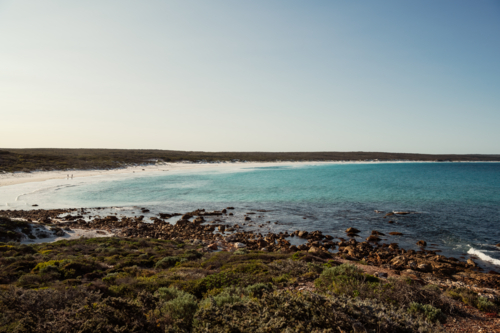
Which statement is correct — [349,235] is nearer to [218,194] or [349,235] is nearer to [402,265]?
[402,265]

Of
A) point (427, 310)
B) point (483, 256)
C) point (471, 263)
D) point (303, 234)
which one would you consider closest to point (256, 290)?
point (427, 310)

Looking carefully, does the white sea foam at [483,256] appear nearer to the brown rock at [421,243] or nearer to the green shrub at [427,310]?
the brown rock at [421,243]

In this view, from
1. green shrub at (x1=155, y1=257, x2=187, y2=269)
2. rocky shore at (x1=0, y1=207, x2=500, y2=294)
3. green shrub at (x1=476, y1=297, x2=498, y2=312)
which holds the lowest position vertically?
rocky shore at (x1=0, y1=207, x2=500, y2=294)

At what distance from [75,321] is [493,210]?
39.3 m

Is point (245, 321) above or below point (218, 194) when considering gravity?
above

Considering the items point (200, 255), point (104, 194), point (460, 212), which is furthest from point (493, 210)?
point (104, 194)

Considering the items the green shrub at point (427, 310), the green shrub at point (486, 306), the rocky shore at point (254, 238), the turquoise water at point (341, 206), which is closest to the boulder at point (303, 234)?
the rocky shore at point (254, 238)

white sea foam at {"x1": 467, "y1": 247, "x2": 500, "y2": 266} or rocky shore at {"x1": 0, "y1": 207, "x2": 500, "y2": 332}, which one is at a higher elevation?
rocky shore at {"x1": 0, "y1": 207, "x2": 500, "y2": 332}

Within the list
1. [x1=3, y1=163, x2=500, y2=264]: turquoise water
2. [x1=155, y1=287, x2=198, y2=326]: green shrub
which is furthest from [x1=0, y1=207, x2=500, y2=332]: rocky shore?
[x1=3, y1=163, x2=500, y2=264]: turquoise water

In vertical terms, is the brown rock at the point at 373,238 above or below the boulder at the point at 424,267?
below

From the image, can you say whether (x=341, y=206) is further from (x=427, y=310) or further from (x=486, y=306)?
(x=427, y=310)

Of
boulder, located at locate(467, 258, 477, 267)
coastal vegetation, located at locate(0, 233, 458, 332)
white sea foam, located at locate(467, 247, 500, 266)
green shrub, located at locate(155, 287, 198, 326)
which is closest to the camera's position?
coastal vegetation, located at locate(0, 233, 458, 332)

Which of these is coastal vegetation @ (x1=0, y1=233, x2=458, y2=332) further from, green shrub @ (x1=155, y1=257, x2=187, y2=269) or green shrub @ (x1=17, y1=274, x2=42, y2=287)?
green shrub @ (x1=155, y1=257, x2=187, y2=269)

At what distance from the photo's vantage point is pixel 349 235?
68.1ft
